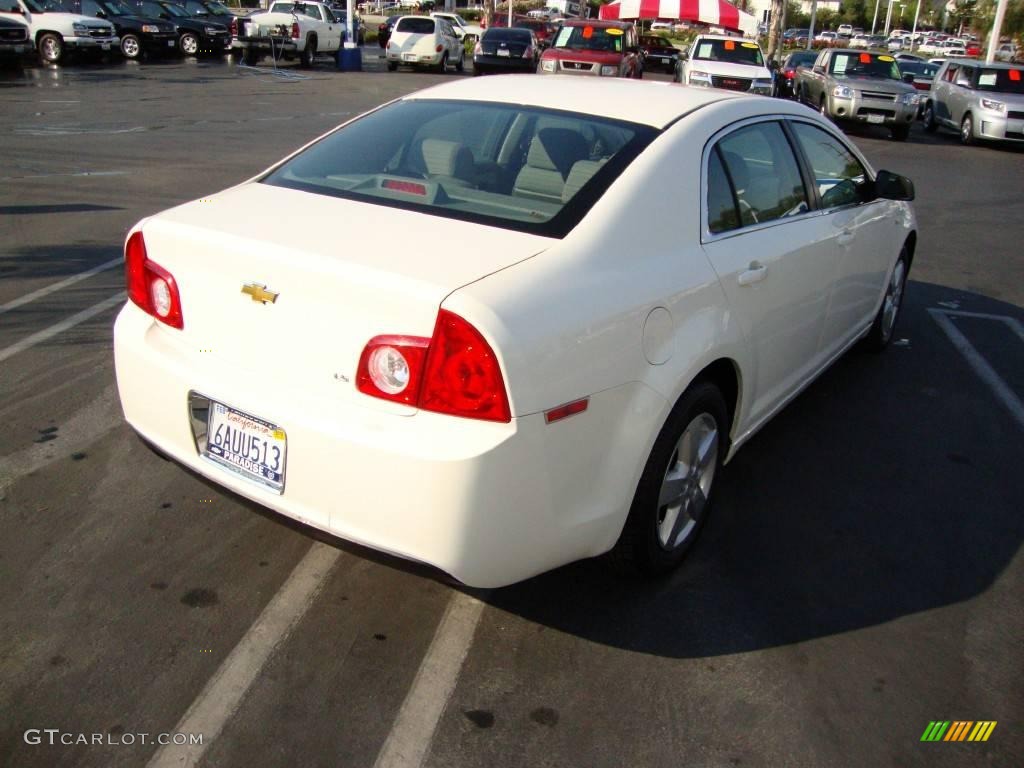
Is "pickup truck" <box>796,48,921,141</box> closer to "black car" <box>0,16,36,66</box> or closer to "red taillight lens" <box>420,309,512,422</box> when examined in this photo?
"black car" <box>0,16,36,66</box>

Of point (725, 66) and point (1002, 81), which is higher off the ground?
point (1002, 81)

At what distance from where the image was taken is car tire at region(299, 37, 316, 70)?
100 feet

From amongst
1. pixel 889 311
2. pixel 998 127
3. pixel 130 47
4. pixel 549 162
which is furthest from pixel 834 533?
pixel 130 47

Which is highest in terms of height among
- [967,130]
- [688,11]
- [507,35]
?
[688,11]

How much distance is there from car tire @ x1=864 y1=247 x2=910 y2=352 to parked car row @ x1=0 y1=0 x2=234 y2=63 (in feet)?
76.6

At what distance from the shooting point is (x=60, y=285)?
661 cm

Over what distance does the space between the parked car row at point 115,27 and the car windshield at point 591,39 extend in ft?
41.8

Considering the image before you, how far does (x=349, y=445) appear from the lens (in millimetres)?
2727

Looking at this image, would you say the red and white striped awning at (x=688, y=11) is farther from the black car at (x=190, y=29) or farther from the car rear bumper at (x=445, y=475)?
the car rear bumper at (x=445, y=475)

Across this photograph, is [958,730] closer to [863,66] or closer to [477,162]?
[477,162]

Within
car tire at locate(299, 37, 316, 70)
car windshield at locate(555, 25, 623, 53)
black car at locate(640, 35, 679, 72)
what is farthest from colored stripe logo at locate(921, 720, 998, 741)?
black car at locate(640, 35, 679, 72)

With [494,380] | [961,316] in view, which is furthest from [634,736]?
[961,316]

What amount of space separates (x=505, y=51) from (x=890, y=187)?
25655 mm

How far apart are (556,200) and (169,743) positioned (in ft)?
6.80
